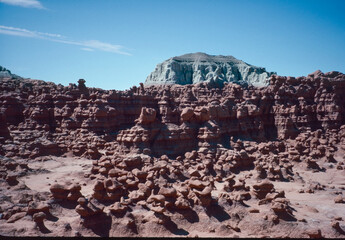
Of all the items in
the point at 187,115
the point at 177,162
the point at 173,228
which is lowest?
the point at 173,228

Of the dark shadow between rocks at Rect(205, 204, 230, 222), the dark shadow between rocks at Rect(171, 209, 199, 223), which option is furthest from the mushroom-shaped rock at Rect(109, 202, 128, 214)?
the dark shadow between rocks at Rect(205, 204, 230, 222)

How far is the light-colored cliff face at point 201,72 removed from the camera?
76.6 metres

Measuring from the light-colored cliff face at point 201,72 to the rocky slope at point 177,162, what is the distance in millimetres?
27330

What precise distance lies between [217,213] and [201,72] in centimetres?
6931

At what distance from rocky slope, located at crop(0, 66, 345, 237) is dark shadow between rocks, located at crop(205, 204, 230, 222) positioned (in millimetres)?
54

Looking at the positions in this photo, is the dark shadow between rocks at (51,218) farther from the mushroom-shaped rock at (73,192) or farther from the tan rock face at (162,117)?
the tan rock face at (162,117)

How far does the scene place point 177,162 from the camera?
72.1 ft

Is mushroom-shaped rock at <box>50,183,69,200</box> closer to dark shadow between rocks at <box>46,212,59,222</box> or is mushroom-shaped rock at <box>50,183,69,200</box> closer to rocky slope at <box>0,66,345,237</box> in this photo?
rocky slope at <box>0,66,345,237</box>

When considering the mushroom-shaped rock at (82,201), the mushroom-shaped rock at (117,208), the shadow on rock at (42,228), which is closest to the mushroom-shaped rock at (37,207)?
the shadow on rock at (42,228)

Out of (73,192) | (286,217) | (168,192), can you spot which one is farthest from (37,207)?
(286,217)

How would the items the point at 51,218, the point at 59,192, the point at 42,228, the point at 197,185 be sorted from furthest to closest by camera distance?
the point at 197,185, the point at 59,192, the point at 51,218, the point at 42,228

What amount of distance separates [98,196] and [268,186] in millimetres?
9255

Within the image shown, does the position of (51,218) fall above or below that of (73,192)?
below

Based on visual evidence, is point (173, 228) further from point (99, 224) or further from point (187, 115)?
point (187, 115)
